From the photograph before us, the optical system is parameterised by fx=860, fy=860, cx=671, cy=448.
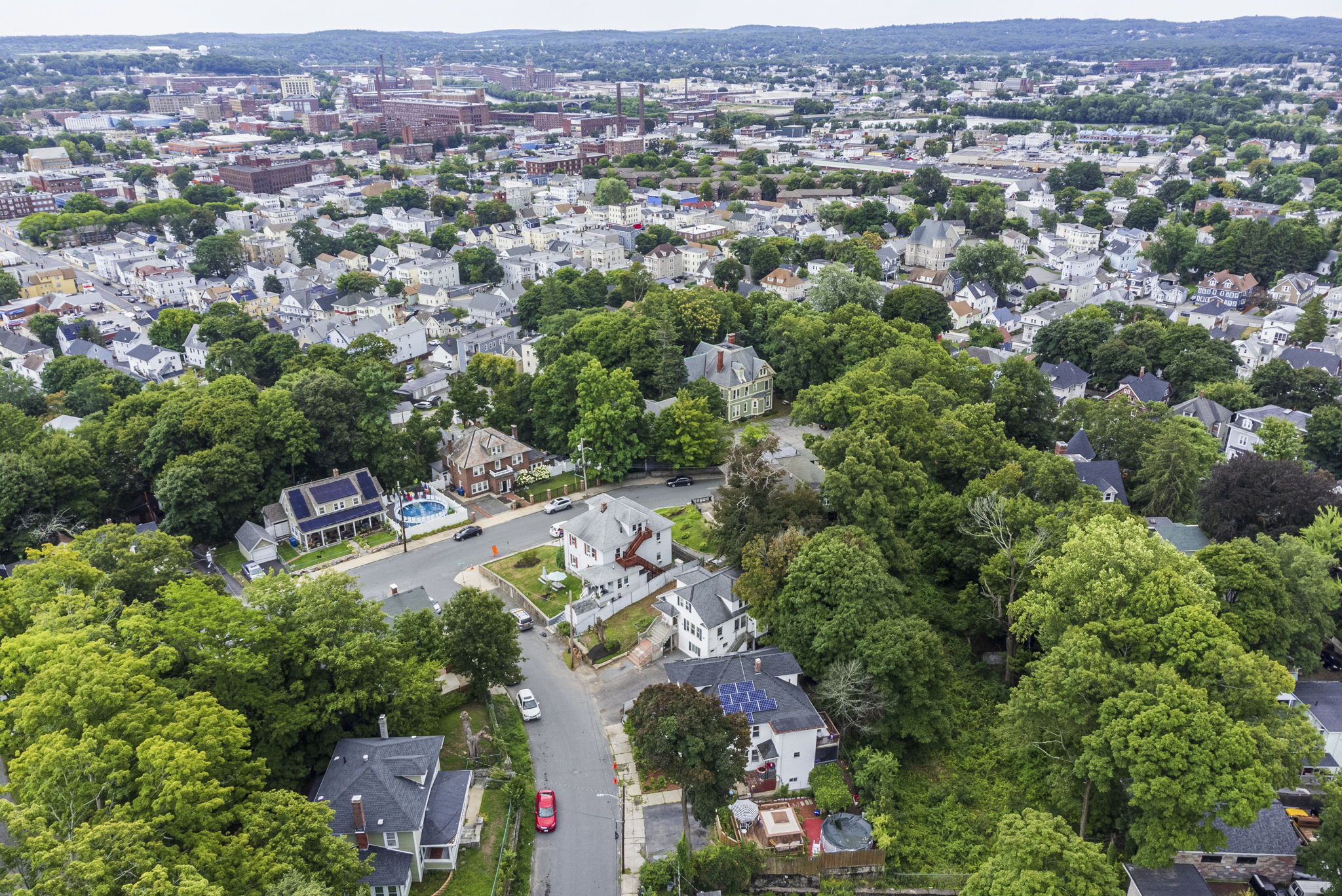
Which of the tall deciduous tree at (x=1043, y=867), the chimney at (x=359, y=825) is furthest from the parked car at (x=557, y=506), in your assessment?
the tall deciduous tree at (x=1043, y=867)

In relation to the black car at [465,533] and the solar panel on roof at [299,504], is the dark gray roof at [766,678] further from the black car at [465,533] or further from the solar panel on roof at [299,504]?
the solar panel on roof at [299,504]

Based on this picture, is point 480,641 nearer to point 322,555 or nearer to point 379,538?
point 322,555

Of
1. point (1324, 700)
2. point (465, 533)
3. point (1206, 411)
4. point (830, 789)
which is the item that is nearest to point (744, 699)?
point (830, 789)

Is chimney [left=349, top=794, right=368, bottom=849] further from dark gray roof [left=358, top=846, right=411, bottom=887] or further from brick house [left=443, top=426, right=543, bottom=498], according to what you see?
brick house [left=443, top=426, right=543, bottom=498]

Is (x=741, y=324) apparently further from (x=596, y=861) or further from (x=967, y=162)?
(x=967, y=162)

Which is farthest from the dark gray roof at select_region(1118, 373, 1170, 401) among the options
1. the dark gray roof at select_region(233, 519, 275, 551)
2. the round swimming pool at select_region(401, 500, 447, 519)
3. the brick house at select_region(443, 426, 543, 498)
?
the dark gray roof at select_region(233, 519, 275, 551)

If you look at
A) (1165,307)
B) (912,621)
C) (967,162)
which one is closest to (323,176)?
(967,162)
